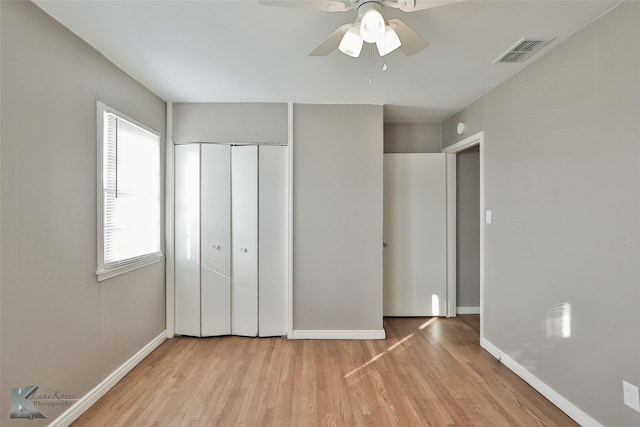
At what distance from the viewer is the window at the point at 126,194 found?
2393 mm

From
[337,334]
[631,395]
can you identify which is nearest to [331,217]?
[337,334]

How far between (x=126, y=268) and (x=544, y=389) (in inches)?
129

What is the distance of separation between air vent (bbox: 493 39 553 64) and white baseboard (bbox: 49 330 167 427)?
148 inches

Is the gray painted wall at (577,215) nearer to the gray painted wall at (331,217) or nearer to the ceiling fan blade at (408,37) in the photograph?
the ceiling fan blade at (408,37)

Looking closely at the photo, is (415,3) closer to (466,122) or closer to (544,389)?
(466,122)

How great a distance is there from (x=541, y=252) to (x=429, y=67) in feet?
5.36

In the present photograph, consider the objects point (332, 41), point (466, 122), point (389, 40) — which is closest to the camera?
point (389, 40)

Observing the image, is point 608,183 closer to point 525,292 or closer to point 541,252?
point 541,252

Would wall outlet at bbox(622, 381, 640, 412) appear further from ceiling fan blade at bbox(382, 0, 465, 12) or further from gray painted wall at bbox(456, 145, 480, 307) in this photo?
gray painted wall at bbox(456, 145, 480, 307)

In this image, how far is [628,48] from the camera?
176cm

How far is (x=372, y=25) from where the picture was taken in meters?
1.50

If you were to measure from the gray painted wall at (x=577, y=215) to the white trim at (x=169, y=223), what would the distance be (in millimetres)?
3198

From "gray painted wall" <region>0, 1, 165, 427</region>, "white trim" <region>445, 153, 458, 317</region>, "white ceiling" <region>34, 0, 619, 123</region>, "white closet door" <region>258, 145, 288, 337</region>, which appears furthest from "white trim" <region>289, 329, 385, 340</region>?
"white ceiling" <region>34, 0, 619, 123</region>

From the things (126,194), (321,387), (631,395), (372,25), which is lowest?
(321,387)
